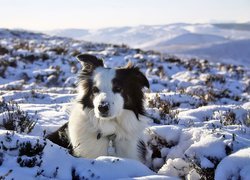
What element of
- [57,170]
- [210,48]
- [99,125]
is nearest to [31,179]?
[57,170]

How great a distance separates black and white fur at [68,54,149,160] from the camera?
5.18m

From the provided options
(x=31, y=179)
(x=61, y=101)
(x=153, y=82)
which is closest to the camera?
(x=31, y=179)

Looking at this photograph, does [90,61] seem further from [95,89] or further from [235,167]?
[235,167]

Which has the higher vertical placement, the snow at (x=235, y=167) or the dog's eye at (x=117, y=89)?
the dog's eye at (x=117, y=89)

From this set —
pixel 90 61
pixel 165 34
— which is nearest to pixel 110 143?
pixel 90 61

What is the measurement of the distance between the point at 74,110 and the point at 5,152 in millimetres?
1981

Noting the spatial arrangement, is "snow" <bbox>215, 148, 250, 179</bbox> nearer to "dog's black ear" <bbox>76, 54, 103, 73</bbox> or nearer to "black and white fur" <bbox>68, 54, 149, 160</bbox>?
"black and white fur" <bbox>68, 54, 149, 160</bbox>

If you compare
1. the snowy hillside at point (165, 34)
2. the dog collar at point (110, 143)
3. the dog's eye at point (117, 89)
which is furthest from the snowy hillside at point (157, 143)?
the snowy hillside at point (165, 34)

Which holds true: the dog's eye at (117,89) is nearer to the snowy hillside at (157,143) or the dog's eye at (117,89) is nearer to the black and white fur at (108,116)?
the black and white fur at (108,116)

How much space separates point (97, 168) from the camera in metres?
3.69

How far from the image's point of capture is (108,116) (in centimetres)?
496

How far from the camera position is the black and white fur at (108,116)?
518cm

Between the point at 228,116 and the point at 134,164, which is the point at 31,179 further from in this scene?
the point at 228,116

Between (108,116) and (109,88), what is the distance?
0.36 metres
